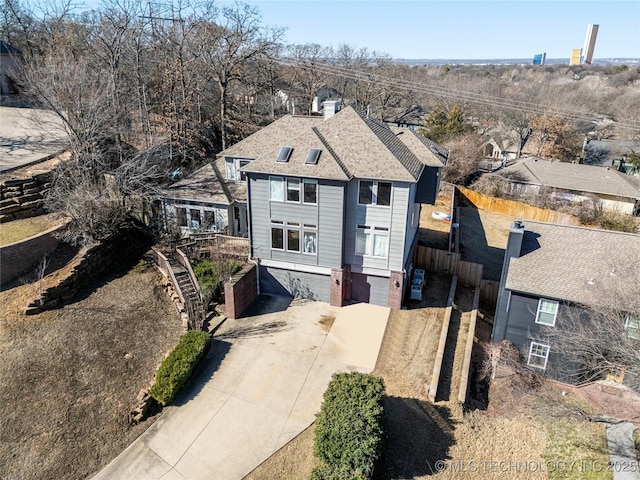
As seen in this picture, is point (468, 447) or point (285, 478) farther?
point (468, 447)

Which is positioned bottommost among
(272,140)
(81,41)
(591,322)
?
(591,322)

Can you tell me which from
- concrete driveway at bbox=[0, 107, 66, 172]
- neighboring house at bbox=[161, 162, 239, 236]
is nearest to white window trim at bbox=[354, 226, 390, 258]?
neighboring house at bbox=[161, 162, 239, 236]

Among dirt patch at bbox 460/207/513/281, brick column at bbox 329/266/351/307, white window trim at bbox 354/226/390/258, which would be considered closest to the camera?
white window trim at bbox 354/226/390/258

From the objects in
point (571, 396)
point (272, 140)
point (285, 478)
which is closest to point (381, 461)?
point (285, 478)

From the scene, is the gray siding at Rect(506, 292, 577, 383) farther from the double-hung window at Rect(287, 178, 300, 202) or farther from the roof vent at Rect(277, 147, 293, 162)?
the roof vent at Rect(277, 147, 293, 162)

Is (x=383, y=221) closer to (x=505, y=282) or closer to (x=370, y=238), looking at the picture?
(x=370, y=238)

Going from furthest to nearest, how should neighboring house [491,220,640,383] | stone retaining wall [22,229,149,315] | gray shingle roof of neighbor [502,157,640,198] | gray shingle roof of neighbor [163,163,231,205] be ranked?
1. gray shingle roof of neighbor [502,157,640,198]
2. gray shingle roof of neighbor [163,163,231,205]
3. stone retaining wall [22,229,149,315]
4. neighboring house [491,220,640,383]

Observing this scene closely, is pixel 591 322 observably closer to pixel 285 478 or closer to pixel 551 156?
pixel 285 478
